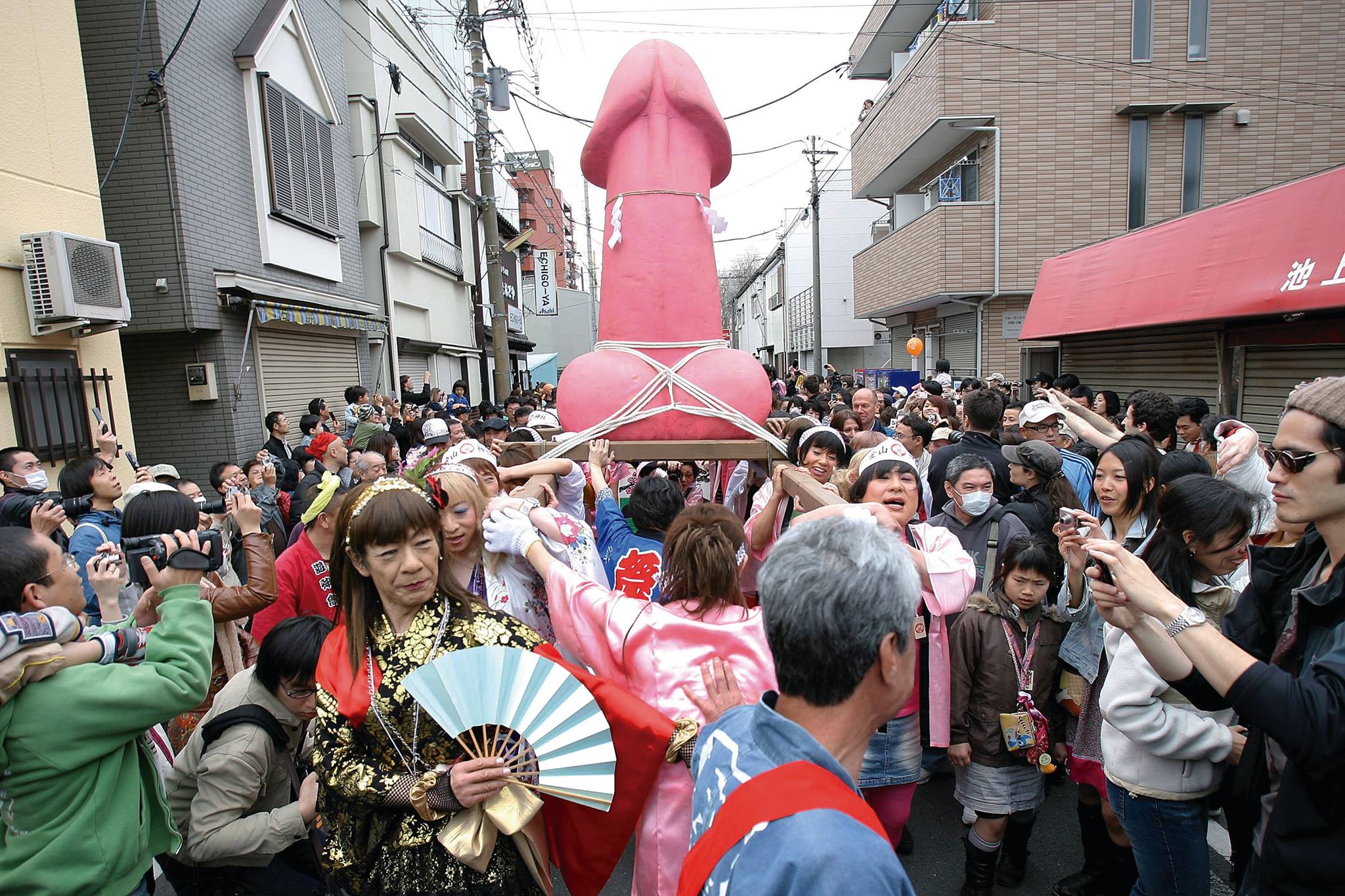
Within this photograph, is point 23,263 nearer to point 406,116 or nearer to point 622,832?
point 622,832

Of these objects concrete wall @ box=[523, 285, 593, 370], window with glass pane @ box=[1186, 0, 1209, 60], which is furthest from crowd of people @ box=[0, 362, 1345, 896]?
concrete wall @ box=[523, 285, 593, 370]

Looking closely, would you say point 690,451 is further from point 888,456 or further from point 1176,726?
point 1176,726

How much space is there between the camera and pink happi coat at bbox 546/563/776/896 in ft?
6.55

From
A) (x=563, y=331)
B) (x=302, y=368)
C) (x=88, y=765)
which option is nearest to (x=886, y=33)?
(x=302, y=368)

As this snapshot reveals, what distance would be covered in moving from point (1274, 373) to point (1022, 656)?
22.0ft

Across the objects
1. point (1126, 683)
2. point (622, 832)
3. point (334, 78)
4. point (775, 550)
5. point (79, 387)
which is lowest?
point (622, 832)

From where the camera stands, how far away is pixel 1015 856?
3059 mm

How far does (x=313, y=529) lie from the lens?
3.35 m

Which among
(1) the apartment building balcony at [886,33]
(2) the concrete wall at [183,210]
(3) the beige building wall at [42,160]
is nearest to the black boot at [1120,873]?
(3) the beige building wall at [42,160]

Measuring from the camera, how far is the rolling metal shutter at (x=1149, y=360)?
8555 millimetres

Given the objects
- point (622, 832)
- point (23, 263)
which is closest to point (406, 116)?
point (23, 263)

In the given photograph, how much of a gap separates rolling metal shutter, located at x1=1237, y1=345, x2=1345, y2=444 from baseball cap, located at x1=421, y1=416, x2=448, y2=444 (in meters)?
7.73

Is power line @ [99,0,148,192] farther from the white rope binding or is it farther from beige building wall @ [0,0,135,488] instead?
the white rope binding

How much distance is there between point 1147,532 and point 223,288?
8488 millimetres
